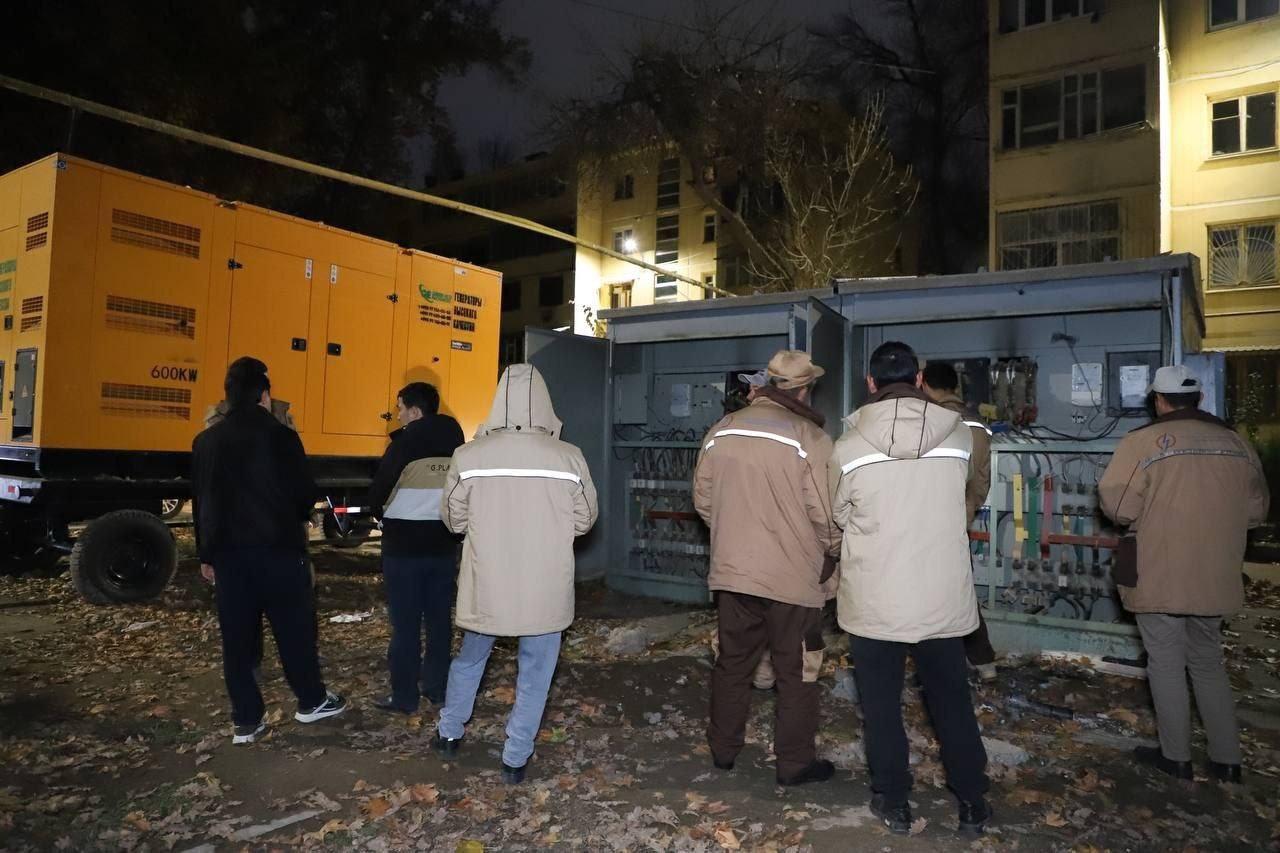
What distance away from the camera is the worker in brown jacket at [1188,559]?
4129mm

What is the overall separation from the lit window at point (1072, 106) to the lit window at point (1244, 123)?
224cm

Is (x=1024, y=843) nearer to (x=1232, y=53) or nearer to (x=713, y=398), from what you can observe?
(x=713, y=398)

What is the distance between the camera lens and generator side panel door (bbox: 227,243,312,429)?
8773mm

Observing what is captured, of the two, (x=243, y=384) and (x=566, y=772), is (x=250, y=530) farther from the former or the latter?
(x=566, y=772)

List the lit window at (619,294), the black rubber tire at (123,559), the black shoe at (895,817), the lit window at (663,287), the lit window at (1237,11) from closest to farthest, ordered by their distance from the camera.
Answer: the black shoe at (895,817) < the black rubber tire at (123,559) < the lit window at (1237,11) < the lit window at (663,287) < the lit window at (619,294)

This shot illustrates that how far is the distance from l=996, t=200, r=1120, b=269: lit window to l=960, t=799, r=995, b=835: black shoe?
1763cm

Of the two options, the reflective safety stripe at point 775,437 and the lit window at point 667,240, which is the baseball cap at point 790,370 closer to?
the reflective safety stripe at point 775,437

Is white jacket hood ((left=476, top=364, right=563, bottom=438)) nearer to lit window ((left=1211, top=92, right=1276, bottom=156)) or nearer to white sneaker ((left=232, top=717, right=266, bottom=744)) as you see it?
white sneaker ((left=232, top=717, right=266, bottom=744))

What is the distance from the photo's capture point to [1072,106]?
19.6 meters

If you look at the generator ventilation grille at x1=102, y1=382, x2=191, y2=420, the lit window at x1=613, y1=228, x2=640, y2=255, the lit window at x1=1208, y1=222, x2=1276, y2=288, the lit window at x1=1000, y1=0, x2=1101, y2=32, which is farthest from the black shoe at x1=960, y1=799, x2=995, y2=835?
the lit window at x1=613, y1=228, x2=640, y2=255

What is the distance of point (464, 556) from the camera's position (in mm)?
4176

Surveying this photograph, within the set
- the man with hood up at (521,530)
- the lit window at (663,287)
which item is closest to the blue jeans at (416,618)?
the man with hood up at (521,530)

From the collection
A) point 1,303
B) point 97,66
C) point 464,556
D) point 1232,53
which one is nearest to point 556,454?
point 464,556

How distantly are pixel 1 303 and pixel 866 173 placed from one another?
81.4 ft
